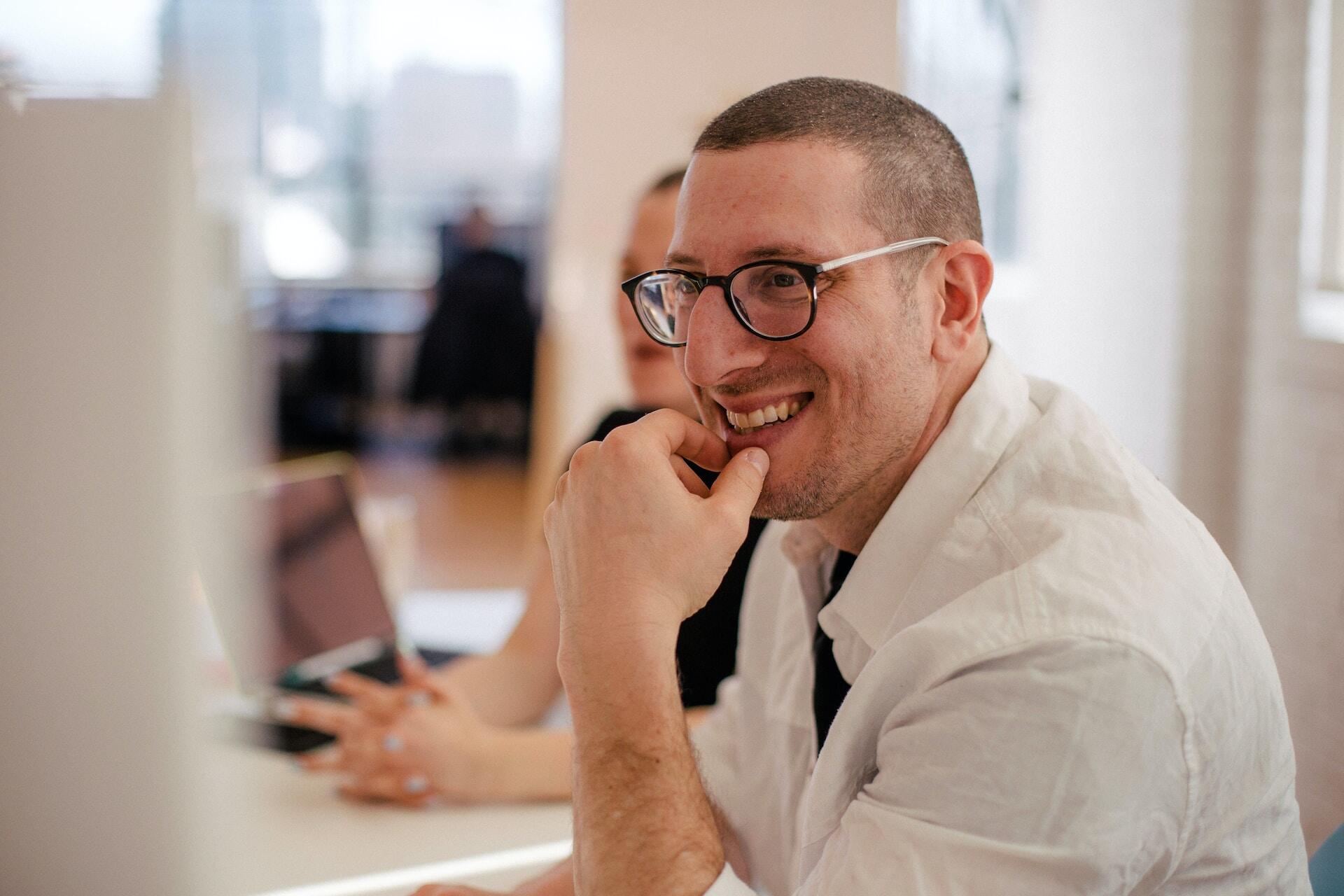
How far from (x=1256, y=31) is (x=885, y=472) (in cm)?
177

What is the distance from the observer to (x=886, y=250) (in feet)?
3.66

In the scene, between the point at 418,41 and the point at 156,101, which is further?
the point at 418,41

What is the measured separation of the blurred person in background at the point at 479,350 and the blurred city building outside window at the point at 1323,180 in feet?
19.5

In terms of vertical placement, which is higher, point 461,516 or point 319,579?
point 319,579

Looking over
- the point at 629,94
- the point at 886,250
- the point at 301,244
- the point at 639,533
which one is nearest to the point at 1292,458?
the point at 886,250

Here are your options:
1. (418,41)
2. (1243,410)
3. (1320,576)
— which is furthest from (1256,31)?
(418,41)

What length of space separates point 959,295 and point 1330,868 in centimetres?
66

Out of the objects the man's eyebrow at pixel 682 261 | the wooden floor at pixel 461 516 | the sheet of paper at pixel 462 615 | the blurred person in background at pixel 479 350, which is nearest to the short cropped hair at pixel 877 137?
the man's eyebrow at pixel 682 261

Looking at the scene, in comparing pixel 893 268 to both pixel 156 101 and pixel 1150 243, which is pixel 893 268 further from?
pixel 1150 243

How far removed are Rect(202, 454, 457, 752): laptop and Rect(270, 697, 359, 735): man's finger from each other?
20 mm

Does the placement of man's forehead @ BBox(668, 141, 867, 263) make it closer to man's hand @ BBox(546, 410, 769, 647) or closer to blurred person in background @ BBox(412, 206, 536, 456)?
man's hand @ BBox(546, 410, 769, 647)

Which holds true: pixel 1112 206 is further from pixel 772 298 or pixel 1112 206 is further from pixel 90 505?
pixel 90 505

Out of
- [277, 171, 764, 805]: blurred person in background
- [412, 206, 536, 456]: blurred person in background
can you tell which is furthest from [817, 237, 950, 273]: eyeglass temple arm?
[412, 206, 536, 456]: blurred person in background

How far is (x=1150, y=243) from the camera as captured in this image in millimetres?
2801
